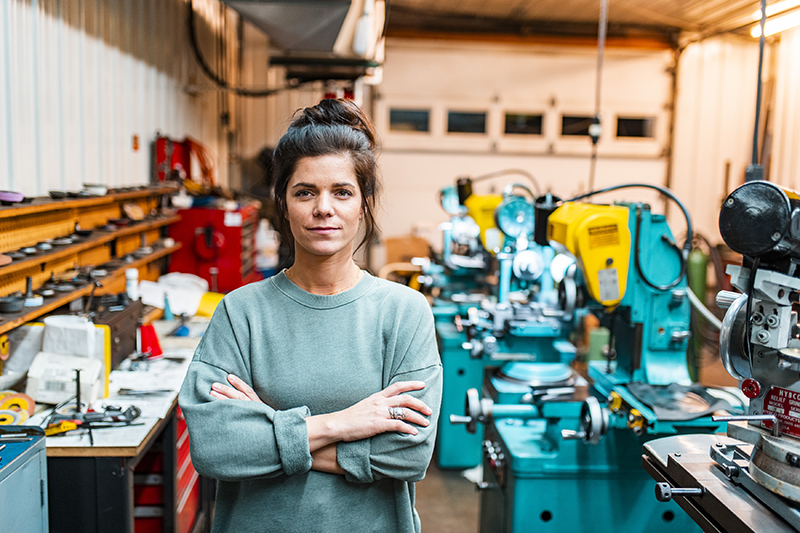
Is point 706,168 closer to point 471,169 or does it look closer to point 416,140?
point 471,169

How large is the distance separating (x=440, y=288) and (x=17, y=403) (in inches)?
109

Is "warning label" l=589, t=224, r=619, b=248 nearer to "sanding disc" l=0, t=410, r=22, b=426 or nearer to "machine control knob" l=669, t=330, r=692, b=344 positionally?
"machine control knob" l=669, t=330, r=692, b=344

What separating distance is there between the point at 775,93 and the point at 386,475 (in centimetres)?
531

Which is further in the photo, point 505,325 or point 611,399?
point 505,325

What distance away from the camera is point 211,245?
3.88 metres

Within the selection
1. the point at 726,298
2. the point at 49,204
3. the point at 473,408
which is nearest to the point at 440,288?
the point at 473,408

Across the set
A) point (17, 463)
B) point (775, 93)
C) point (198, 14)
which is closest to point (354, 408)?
point (17, 463)

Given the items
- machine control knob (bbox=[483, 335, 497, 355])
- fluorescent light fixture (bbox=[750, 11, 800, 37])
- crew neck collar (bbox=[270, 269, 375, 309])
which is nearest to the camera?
crew neck collar (bbox=[270, 269, 375, 309])

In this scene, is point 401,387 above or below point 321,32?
below

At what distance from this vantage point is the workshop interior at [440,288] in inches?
46.5

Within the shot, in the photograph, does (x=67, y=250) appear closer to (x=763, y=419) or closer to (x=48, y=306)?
(x=48, y=306)

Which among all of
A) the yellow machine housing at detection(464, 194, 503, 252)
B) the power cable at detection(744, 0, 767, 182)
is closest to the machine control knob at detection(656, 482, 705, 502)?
the power cable at detection(744, 0, 767, 182)

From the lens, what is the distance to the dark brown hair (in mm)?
1146

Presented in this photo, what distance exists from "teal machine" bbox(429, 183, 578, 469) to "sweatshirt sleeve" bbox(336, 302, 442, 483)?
1.15 metres
